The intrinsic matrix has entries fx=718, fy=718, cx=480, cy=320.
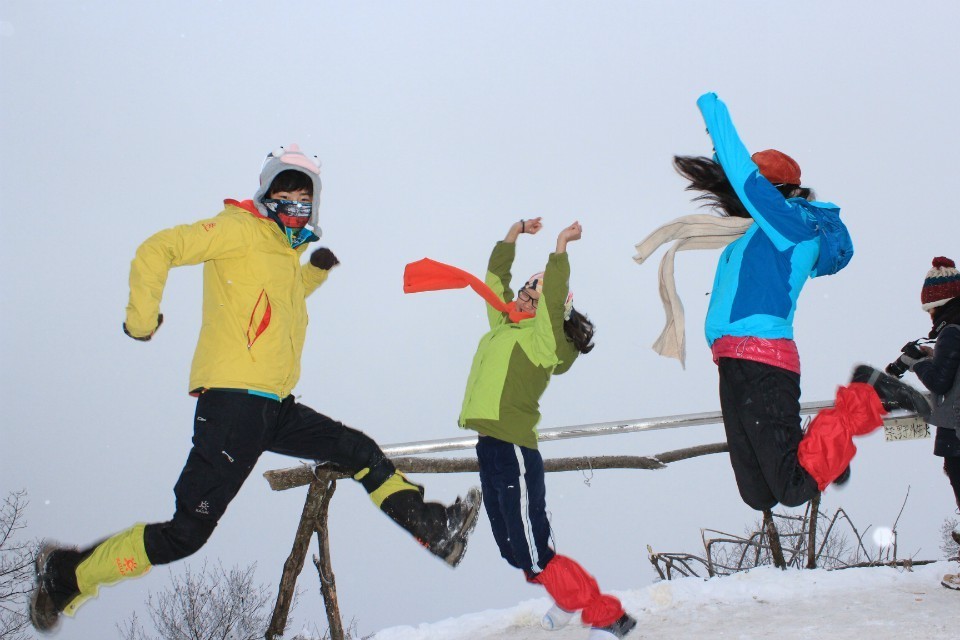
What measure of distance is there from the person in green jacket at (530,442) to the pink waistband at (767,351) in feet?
2.38

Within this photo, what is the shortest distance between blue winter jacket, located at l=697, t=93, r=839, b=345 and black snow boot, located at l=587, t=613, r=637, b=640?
49.0 inches

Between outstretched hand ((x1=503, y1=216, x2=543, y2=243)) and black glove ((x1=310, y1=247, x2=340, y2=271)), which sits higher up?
outstretched hand ((x1=503, y1=216, x2=543, y2=243))

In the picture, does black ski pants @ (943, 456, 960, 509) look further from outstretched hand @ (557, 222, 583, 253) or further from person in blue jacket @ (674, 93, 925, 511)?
outstretched hand @ (557, 222, 583, 253)

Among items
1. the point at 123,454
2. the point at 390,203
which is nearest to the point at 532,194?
the point at 390,203

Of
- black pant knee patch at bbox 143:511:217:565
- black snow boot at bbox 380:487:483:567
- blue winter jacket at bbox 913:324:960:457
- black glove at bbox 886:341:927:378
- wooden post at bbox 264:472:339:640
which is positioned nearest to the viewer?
black pant knee patch at bbox 143:511:217:565

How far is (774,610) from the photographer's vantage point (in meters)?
3.25

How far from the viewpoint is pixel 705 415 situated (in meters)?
3.71

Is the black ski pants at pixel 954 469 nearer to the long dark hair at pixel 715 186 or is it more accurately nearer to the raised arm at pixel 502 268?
the long dark hair at pixel 715 186

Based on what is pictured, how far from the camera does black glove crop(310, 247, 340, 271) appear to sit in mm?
3371

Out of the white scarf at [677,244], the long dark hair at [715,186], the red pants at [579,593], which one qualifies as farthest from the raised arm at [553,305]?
the red pants at [579,593]

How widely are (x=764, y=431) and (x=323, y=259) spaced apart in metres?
2.05

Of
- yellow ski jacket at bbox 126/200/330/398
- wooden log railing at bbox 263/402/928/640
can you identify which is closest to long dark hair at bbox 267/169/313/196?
yellow ski jacket at bbox 126/200/330/398

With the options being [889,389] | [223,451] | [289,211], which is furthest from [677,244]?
[223,451]

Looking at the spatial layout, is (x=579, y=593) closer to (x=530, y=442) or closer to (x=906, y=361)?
(x=530, y=442)
